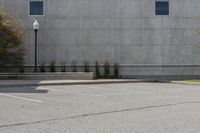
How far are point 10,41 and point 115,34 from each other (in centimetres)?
830

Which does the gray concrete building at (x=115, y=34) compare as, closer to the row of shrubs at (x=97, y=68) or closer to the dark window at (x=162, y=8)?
the dark window at (x=162, y=8)

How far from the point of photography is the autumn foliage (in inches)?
1130

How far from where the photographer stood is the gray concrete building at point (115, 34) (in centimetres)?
3334

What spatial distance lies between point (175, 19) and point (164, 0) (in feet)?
5.50

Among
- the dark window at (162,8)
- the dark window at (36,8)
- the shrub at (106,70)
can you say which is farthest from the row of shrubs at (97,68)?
the dark window at (162,8)

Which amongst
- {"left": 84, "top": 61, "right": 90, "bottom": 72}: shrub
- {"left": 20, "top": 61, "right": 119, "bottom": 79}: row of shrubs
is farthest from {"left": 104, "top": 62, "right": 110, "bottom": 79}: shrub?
{"left": 84, "top": 61, "right": 90, "bottom": 72}: shrub

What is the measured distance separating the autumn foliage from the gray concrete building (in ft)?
7.72

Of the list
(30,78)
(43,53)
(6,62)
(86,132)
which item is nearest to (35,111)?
(86,132)

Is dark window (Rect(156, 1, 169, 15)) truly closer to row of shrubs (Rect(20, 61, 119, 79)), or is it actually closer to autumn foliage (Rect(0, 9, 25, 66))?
A: row of shrubs (Rect(20, 61, 119, 79))

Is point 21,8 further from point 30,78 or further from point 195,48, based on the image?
point 195,48

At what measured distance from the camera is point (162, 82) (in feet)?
98.1

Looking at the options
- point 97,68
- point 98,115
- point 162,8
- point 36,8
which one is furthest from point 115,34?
point 98,115

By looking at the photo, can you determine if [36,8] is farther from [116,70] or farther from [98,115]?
[98,115]

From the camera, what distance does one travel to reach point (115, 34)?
33531mm
